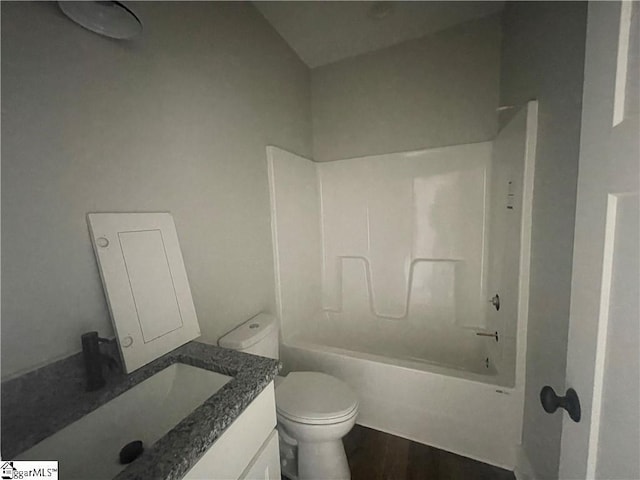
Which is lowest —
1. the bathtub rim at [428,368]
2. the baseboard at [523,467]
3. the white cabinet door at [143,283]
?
the baseboard at [523,467]

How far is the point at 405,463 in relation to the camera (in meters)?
1.41

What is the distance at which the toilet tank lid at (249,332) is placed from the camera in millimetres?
1294

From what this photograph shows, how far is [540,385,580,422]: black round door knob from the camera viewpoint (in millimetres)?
513

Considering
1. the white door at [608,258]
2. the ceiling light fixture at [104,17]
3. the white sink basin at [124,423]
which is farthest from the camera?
the ceiling light fixture at [104,17]

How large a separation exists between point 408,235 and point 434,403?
1.20 metres

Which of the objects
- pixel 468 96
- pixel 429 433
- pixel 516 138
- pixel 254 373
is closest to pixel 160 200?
pixel 254 373

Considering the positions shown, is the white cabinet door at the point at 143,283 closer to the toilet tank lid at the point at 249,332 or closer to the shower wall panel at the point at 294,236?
the toilet tank lid at the point at 249,332

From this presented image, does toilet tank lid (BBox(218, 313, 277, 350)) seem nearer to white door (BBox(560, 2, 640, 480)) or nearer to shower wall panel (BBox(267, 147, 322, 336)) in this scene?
shower wall panel (BBox(267, 147, 322, 336))

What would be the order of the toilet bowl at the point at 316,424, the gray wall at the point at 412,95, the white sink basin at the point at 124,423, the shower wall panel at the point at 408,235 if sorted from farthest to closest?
the shower wall panel at the point at 408,235 → the gray wall at the point at 412,95 → the toilet bowl at the point at 316,424 → the white sink basin at the point at 124,423

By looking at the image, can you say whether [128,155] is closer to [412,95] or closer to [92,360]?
Result: [92,360]

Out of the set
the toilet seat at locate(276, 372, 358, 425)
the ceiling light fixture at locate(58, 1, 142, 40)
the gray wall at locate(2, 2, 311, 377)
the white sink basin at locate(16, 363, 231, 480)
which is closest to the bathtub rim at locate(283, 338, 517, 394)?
the toilet seat at locate(276, 372, 358, 425)

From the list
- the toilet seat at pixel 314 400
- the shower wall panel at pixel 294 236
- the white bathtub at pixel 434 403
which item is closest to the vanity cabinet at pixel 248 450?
the toilet seat at pixel 314 400
